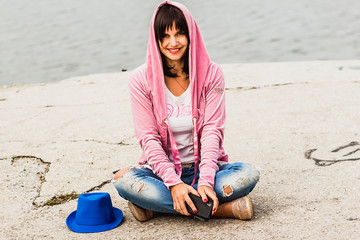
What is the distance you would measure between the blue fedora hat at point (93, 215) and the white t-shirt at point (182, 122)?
398mm

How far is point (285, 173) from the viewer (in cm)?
289

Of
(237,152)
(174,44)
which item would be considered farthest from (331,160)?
(174,44)

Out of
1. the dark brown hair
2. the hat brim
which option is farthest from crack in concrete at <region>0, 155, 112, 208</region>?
the dark brown hair

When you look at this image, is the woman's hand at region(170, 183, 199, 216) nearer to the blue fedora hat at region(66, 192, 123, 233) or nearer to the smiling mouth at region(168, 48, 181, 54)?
the blue fedora hat at region(66, 192, 123, 233)

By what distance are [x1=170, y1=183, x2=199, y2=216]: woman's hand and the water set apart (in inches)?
262

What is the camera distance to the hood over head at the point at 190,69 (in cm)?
242

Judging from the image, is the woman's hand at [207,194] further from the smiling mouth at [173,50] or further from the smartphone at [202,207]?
the smiling mouth at [173,50]

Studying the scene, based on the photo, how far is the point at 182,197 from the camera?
222 cm

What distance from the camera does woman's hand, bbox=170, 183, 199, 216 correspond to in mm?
2201

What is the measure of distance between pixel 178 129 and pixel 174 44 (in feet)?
1.35

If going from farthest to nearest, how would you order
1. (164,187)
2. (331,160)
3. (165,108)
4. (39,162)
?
(39,162) → (331,160) → (165,108) → (164,187)

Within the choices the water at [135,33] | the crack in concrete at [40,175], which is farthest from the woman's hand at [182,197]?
the water at [135,33]

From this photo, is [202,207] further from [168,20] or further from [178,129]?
[168,20]

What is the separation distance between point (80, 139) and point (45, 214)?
123 centimetres
